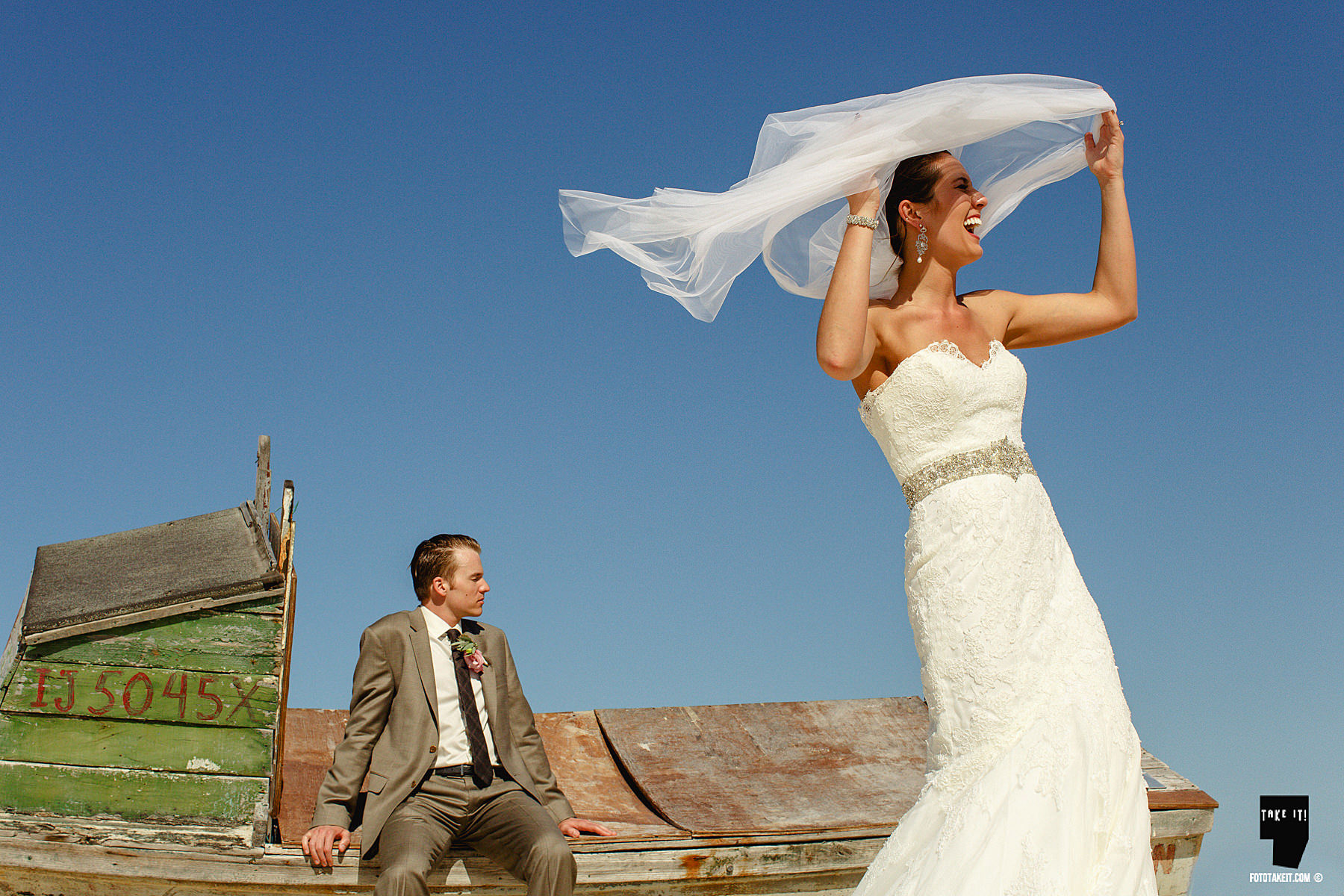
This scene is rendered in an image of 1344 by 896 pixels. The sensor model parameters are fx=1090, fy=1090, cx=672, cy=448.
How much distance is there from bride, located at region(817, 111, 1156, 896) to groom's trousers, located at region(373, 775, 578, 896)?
1.18m

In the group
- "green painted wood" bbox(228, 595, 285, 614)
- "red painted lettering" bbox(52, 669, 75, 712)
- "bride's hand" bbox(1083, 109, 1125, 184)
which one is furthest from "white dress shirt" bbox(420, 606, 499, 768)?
"bride's hand" bbox(1083, 109, 1125, 184)

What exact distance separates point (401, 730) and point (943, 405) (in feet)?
6.58

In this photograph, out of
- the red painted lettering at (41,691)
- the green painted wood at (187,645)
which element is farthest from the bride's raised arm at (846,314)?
the red painted lettering at (41,691)

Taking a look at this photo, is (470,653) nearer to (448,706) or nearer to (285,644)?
(448,706)

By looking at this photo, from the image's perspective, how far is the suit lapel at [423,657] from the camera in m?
3.51

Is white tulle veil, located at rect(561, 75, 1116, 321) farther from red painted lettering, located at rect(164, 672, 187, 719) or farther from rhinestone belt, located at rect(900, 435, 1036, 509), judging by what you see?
red painted lettering, located at rect(164, 672, 187, 719)

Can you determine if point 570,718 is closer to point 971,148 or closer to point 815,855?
point 815,855

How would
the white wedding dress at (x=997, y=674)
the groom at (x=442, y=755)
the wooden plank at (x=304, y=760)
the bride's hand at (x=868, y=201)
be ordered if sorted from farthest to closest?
the wooden plank at (x=304, y=760), the groom at (x=442, y=755), the bride's hand at (x=868, y=201), the white wedding dress at (x=997, y=674)

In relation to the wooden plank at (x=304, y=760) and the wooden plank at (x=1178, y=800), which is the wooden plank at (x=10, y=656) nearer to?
the wooden plank at (x=304, y=760)

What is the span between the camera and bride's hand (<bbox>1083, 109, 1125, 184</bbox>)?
2.89 m

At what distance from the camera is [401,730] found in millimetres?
3459

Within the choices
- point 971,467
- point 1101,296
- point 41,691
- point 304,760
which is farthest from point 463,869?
point 1101,296

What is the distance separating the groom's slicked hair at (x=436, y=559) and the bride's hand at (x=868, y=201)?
6.15 ft

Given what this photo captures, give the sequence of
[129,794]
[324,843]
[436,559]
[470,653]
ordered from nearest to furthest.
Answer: [324,843] → [129,794] → [470,653] → [436,559]
